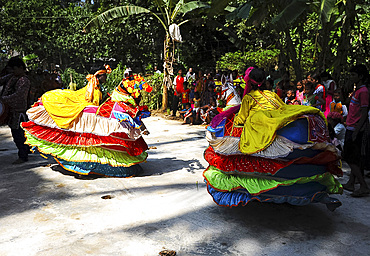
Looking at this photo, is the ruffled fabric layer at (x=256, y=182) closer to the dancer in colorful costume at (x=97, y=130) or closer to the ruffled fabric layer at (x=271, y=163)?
the ruffled fabric layer at (x=271, y=163)

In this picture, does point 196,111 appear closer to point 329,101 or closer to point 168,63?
point 168,63

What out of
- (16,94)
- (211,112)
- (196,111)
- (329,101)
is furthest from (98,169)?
(196,111)

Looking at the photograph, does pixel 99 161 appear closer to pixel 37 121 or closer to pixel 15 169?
pixel 37 121

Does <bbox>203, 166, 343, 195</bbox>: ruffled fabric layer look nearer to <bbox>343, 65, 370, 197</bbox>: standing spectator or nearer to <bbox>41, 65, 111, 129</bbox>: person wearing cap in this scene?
<bbox>343, 65, 370, 197</bbox>: standing spectator

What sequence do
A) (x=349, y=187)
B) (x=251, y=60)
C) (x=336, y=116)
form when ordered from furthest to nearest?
(x=251, y=60), (x=336, y=116), (x=349, y=187)

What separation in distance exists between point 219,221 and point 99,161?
8.84ft

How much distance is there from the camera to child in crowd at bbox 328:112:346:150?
7168mm

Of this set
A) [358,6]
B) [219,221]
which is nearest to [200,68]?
[358,6]

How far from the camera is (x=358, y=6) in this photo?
40.2ft

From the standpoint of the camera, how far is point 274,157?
13.4 ft

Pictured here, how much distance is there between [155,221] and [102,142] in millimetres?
2238

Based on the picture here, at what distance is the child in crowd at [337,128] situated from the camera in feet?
23.5

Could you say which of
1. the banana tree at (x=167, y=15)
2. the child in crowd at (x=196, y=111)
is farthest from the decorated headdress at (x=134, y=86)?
the banana tree at (x=167, y=15)

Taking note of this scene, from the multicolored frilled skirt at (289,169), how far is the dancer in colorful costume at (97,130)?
2.30 meters
